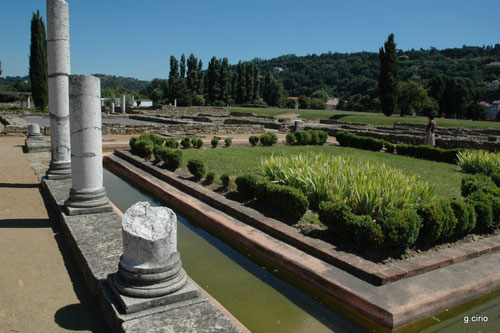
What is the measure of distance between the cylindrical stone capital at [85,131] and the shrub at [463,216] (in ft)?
17.5

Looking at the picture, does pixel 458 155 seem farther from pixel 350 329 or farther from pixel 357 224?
pixel 350 329

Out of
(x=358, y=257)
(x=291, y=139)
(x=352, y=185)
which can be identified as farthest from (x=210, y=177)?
(x=291, y=139)

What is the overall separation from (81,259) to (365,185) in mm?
4178

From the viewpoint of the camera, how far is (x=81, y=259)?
4332 mm

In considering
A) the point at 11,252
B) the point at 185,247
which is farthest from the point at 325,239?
the point at 11,252

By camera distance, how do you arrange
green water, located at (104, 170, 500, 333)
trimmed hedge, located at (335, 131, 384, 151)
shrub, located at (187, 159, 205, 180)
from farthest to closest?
trimmed hedge, located at (335, 131, 384, 151)
shrub, located at (187, 159, 205, 180)
green water, located at (104, 170, 500, 333)

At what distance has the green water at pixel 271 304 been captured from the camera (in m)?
3.92

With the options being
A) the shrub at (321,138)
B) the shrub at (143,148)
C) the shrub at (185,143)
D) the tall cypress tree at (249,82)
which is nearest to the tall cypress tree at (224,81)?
the tall cypress tree at (249,82)

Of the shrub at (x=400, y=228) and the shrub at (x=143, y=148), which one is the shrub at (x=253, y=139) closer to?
the shrub at (x=143, y=148)

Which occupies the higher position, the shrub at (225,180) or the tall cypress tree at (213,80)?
the tall cypress tree at (213,80)

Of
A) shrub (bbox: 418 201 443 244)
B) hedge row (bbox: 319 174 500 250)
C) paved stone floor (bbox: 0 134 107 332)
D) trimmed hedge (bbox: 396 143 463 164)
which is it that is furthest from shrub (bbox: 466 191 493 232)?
trimmed hedge (bbox: 396 143 463 164)

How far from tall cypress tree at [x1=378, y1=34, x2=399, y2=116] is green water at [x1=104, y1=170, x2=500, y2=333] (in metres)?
34.4

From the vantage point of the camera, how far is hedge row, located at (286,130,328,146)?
1745 cm

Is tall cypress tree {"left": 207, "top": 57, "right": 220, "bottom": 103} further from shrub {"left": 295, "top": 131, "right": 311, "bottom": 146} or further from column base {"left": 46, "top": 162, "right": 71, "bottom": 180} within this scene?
column base {"left": 46, "top": 162, "right": 71, "bottom": 180}
